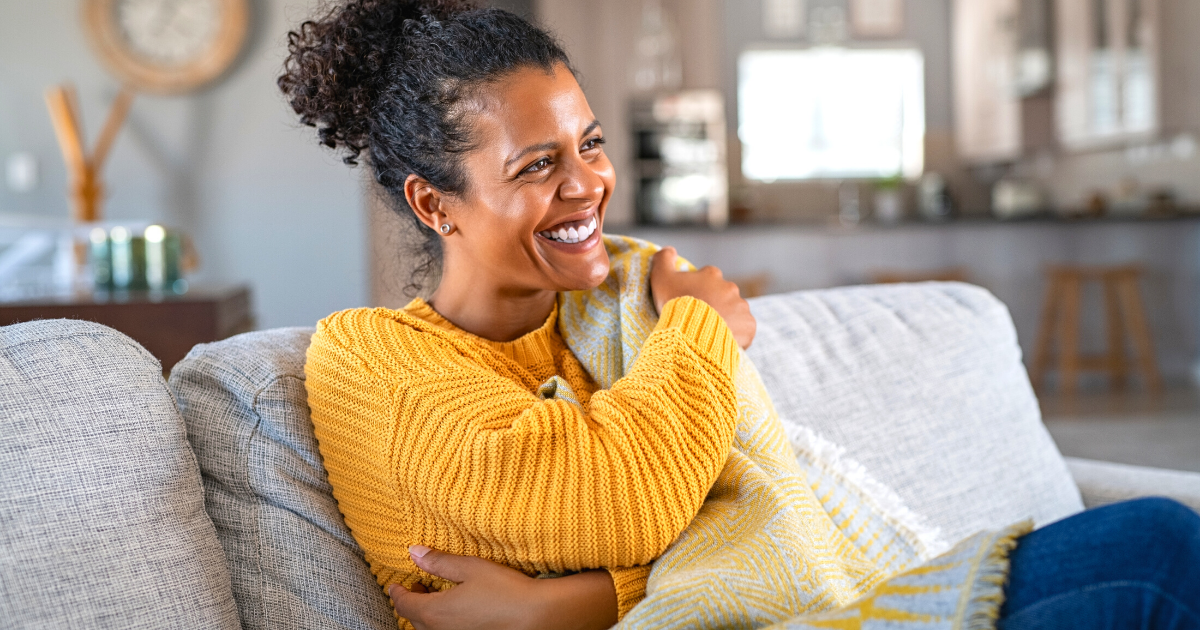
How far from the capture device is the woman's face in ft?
3.57

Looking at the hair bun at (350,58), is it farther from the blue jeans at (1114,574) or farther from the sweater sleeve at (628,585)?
the blue jeans at (1114,574)

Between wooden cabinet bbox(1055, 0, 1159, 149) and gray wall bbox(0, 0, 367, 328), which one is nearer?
gray wall bbox(0, 0, 367, 328)

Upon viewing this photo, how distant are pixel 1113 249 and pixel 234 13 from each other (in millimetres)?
4621

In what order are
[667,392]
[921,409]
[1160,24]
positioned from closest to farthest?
[667,392] < [921,409] < [1160,24]

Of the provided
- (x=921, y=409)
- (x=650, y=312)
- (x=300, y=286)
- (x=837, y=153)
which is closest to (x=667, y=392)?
(x=650, y=312)

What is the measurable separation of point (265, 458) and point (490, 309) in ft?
0.99

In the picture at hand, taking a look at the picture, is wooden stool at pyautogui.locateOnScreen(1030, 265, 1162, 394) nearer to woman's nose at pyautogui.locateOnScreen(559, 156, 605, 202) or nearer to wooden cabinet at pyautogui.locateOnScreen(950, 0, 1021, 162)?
wooden cabinet at pyautogui.locateOnScreen(950, 0, 1021, 162)

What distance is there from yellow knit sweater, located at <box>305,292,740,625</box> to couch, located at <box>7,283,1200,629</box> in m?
0.06

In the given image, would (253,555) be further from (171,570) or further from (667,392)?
(667,392)

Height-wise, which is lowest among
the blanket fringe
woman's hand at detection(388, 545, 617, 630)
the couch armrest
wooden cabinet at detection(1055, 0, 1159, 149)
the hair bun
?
the couch armrest

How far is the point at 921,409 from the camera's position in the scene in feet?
4.82

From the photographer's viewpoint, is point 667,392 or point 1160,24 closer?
point 667,392

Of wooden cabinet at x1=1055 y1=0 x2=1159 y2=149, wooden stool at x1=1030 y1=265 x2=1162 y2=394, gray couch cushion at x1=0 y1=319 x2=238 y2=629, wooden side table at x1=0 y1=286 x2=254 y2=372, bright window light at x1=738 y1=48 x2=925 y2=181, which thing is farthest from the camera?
bright window light at x1=738 y1=48 x2=925 y2=181

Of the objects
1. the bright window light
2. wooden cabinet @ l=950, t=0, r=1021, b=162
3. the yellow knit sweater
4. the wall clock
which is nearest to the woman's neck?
the yellow knit sweater
